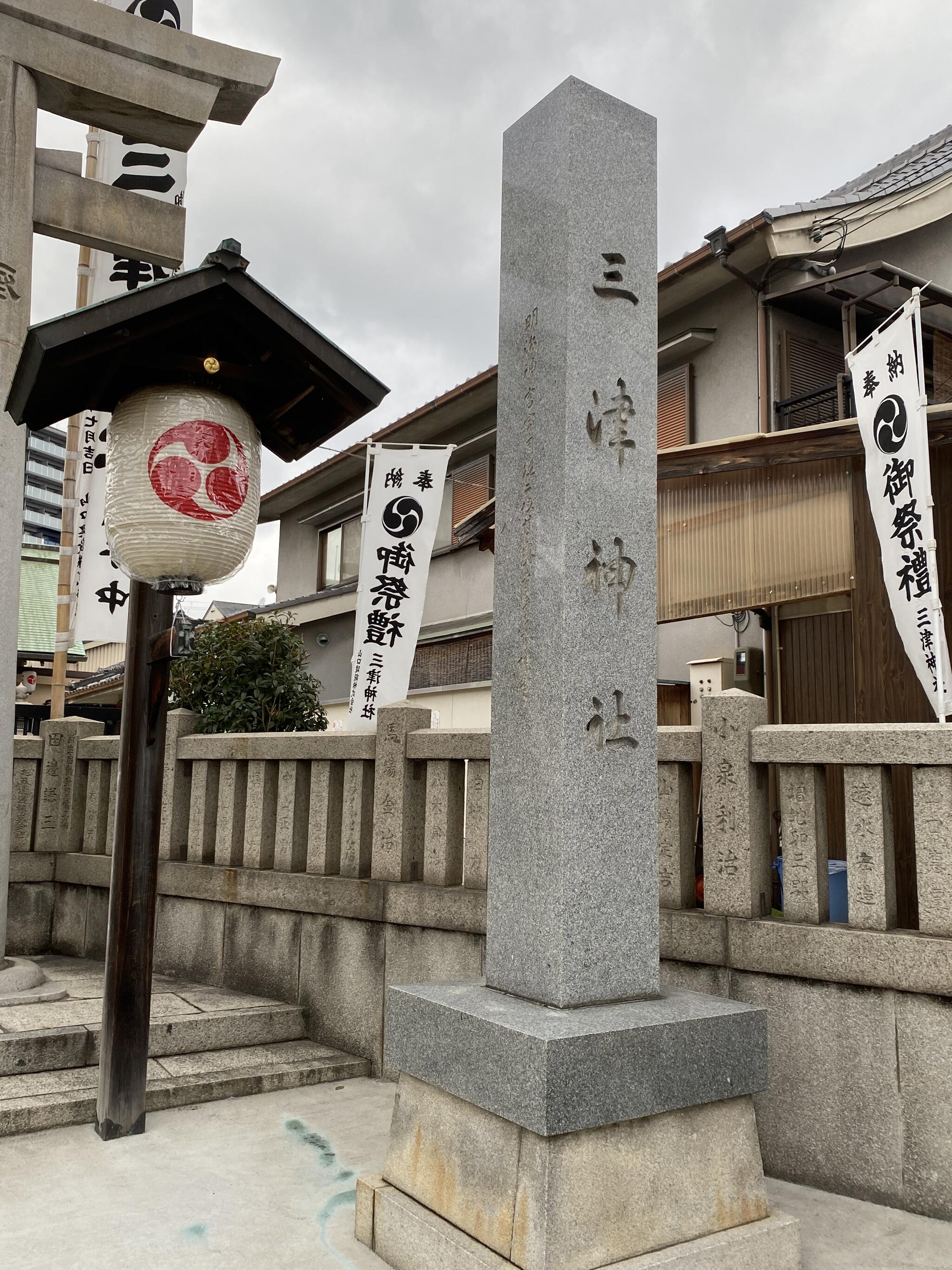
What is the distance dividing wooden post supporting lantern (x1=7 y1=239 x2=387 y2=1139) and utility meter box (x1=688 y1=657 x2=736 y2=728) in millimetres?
6666

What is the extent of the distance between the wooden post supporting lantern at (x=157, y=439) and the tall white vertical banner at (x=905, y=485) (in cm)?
451

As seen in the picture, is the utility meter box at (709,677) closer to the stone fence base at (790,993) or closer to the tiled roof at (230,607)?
the stone fence base at (790,993)

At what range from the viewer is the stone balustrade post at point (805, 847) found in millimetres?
4961

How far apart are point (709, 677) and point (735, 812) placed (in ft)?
20.1

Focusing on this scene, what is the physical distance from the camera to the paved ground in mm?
3961

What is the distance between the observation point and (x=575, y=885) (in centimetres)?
398

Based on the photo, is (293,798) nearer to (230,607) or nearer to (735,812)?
(735,812)

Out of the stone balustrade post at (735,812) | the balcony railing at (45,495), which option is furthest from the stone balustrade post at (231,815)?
the balcony railing at (45,495)

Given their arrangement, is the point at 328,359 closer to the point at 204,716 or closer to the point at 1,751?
the point at 1,751

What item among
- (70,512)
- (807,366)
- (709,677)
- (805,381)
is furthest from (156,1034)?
(807,366)

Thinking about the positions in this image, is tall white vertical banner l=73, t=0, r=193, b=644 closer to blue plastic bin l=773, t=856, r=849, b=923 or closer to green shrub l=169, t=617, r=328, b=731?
green shrub l=169, t=617, r=328, b=731

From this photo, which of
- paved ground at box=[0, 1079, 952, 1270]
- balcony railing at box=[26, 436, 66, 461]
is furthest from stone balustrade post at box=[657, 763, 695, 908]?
balcony railing at box=[26, 436, 66, 461]

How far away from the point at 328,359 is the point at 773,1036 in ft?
14.0

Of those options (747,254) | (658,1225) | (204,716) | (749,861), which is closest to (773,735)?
→ (749,861)
